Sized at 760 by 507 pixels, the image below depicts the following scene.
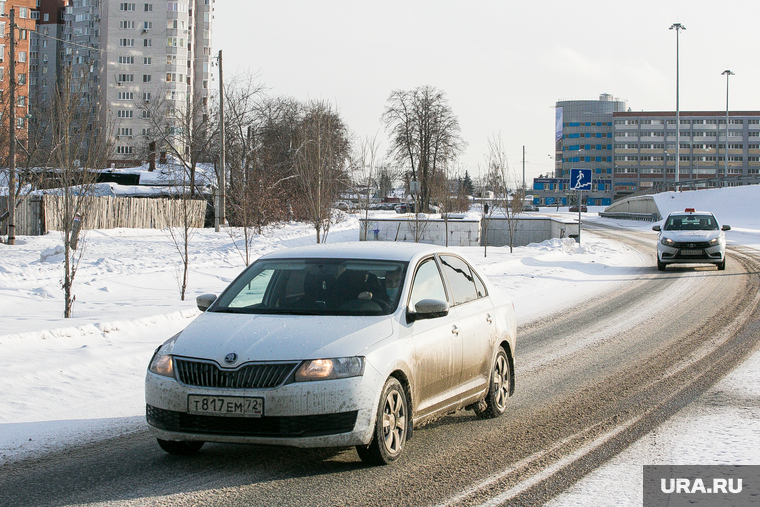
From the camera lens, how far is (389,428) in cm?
529

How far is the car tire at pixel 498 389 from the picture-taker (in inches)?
268

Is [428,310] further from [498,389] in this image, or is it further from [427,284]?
[498,389]

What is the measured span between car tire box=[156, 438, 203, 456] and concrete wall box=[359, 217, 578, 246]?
28.5 meters

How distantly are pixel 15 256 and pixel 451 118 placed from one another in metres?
50.3

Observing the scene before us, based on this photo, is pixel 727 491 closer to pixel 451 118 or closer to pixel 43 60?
pixel 451 118

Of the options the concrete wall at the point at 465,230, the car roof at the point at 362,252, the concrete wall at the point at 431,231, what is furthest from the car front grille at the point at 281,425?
the concrete wall at the point at 431,231

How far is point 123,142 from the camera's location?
11925 centimetres

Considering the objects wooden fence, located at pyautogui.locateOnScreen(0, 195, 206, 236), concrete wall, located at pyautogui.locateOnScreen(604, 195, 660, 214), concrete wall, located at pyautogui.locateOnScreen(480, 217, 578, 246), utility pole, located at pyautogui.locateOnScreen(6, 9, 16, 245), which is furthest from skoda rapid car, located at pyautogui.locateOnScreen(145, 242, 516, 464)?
concrete wall, located at pyautogui.locateOnScreen(604, 195, 660, 214)

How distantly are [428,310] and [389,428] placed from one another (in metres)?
0.87

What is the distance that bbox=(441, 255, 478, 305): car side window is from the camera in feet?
21.4

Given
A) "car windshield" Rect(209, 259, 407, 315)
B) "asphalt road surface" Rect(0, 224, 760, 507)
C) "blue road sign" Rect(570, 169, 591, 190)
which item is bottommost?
"asphalt road surface" Rect(0, 224, 760, 507)

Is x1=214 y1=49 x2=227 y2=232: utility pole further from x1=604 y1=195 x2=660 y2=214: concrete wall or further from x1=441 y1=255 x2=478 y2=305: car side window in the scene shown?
x1=604 y1=195 x2=660 y2=214: concrete wall

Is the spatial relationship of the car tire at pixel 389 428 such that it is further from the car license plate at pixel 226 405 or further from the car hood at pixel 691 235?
the car hood at pixel 691 235

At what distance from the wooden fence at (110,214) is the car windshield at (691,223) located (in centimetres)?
1775
